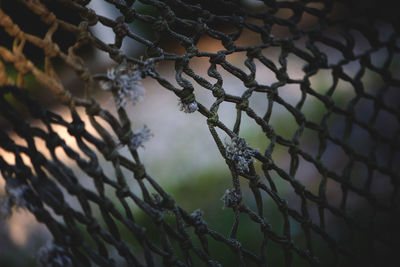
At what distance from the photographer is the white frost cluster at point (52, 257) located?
33 cm

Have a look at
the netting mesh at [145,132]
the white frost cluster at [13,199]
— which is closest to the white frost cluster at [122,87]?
the netting mesh at [145,132]

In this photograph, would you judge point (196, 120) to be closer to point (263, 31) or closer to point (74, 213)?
point (263, 31)

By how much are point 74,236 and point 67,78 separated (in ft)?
7.64

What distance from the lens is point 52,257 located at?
33cm

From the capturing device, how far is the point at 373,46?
2.04 ft

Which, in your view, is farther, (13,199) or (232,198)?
(232,198)

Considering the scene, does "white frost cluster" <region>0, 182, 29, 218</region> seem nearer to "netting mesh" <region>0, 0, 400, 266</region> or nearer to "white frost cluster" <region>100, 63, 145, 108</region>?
"netting mesh" <region>0, 0, 400, 266</region>

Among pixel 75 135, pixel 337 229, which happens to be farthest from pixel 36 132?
pixel 337 229

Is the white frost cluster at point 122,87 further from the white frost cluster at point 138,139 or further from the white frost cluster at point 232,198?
the white frost cluster at point 232,198

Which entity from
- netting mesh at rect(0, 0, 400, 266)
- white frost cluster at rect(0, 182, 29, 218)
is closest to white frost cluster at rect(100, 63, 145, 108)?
netting mesh at rect(0, 0, 400, 266)

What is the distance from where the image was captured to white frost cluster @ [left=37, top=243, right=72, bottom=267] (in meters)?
0.33

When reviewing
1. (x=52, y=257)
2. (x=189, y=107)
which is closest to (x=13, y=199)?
(x=52, y=257)

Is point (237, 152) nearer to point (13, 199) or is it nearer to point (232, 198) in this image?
point (232, 198)

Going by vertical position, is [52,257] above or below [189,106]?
below
